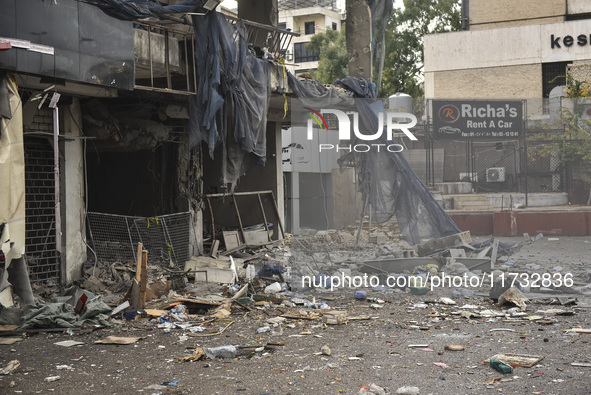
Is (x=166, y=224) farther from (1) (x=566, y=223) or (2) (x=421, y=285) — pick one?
(1) (x=566, y=223)

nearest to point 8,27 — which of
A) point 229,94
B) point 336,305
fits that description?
point 229,94

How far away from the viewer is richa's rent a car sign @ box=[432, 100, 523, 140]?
1083 cm

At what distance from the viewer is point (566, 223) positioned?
10883 mm

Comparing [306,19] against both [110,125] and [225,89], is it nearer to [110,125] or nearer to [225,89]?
[110,125]

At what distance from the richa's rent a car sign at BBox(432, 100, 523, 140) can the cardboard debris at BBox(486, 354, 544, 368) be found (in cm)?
545

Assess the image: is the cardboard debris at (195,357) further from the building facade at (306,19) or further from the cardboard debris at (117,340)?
the building facade at (306,19)

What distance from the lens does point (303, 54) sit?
2210 inches

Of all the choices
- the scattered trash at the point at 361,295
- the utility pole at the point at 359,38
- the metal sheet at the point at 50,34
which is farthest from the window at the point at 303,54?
the scattered trash at the point at 361,295

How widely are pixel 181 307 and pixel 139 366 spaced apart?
2.54 m

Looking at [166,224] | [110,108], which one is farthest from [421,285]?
[110,108]

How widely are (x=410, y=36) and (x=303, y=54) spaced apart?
849 inches

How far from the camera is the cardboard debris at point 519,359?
5.68m

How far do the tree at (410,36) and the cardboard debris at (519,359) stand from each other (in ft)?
99.8

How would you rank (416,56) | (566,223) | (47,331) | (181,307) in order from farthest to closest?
(416,56)
(566,223)
(181,307)
(47,331)
